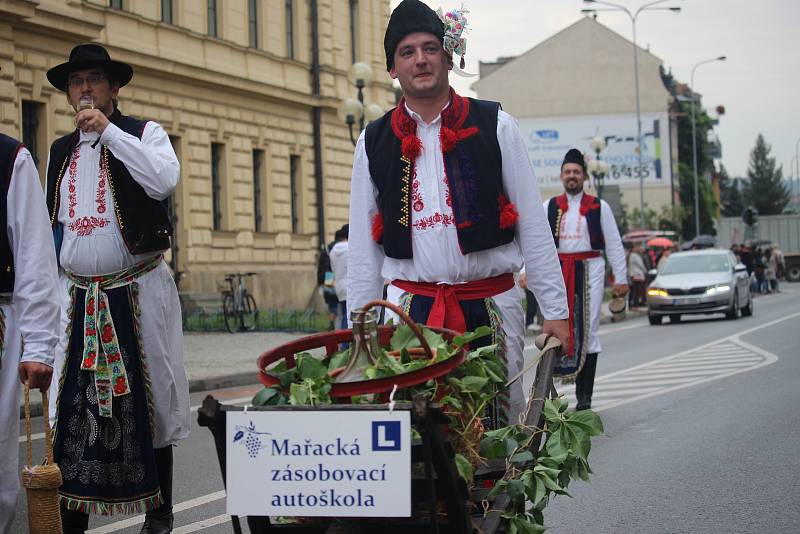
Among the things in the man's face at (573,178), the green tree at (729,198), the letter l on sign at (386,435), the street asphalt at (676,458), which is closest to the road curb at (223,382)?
the street asphalt at (676,458)

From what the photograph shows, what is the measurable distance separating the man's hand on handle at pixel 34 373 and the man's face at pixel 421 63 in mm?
1660

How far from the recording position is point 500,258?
4953mm

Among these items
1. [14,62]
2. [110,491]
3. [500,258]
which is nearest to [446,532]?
[500,258]

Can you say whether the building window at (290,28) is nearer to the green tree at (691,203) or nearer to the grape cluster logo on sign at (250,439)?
the grape cluster logo on sign at (250,439)

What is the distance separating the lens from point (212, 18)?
32781 millimetres

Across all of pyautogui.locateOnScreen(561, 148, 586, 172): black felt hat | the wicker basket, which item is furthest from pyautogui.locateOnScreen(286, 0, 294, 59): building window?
the wicker basket

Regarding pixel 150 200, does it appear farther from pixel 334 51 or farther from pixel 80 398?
pixel 334 51

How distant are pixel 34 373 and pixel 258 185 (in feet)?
99.8

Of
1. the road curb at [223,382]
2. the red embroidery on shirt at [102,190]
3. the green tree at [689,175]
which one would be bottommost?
the road curb at [223,382]

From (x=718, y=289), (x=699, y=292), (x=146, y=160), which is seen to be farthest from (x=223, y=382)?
(x=718, y=289)

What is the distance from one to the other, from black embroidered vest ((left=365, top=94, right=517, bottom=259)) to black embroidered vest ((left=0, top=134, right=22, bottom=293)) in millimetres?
1329

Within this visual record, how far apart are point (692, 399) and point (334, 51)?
89.4 feet

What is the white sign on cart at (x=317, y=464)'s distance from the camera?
3449 millimetres

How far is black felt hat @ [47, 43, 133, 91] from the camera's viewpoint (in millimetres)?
6008
